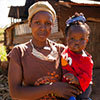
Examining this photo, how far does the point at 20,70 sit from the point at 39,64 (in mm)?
197

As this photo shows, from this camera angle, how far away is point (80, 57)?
1756 millimetres

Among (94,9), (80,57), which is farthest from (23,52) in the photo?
(94,9)

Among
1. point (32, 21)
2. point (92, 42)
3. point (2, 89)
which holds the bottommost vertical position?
point (2, 89)

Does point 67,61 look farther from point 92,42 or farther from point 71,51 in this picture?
point 92,42

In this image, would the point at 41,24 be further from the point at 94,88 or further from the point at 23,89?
the point at 94,88

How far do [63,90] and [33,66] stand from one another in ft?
1.19

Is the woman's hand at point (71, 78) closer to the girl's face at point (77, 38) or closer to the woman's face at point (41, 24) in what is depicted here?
the girl's face at point (77, 38)

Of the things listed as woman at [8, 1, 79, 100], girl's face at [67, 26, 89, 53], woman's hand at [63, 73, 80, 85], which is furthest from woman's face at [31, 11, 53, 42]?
woman's hand at [63, 73, 80, 85]

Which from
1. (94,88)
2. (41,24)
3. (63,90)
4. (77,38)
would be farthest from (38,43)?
(94,88)

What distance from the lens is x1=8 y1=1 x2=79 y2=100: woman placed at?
1.54 metres

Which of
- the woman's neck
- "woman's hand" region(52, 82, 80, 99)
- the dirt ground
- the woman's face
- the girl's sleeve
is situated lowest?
the dirt ground

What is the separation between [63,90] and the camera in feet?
5.18

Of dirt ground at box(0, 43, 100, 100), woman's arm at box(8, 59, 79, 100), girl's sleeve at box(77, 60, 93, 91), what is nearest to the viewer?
woman's arm at box(8, 59, 79, 100)

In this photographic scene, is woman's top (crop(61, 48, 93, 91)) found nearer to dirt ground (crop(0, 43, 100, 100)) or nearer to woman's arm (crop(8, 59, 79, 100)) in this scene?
woman's arm (crop(8, 59, 79, 100))
